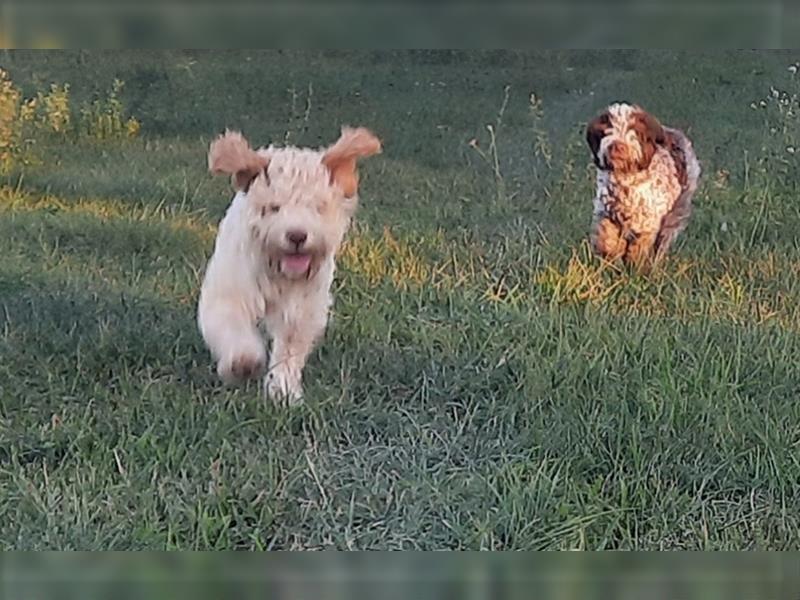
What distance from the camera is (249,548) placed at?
2.65m

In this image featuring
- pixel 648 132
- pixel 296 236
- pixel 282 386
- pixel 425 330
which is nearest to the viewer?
pixel 296 236

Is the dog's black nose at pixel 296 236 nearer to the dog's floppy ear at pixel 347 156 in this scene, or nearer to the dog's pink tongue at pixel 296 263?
the dog's pink tongue at pixel 296 263

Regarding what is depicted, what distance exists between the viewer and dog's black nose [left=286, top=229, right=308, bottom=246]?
271 centimetres

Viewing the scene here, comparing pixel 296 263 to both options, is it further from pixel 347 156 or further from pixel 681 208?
pixel 681 208

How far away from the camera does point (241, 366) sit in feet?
9.05

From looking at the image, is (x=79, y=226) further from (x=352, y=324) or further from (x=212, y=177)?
(x=352, y=324)

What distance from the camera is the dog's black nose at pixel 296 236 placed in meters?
2.71

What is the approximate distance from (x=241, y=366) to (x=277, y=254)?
0.79ft

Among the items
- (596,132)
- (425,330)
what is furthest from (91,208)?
(596,132)

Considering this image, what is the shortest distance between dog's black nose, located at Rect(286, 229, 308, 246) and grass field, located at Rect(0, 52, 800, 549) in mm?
228

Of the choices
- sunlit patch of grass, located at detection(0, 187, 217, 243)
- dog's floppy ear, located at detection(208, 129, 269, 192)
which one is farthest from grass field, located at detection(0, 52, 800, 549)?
dog's floppy ear, located at detection(208, 129, 269, 192)

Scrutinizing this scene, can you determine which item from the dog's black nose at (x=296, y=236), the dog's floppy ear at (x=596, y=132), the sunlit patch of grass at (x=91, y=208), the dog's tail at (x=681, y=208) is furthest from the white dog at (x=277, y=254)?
the dog's tail at (x=681, y=208)

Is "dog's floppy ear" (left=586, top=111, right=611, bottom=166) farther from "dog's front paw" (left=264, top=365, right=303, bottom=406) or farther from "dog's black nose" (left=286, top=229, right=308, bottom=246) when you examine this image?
"dog's front paw" (left=264, top=365, right=303, bottom=406)

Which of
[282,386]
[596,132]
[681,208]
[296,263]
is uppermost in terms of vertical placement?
[596,132]
